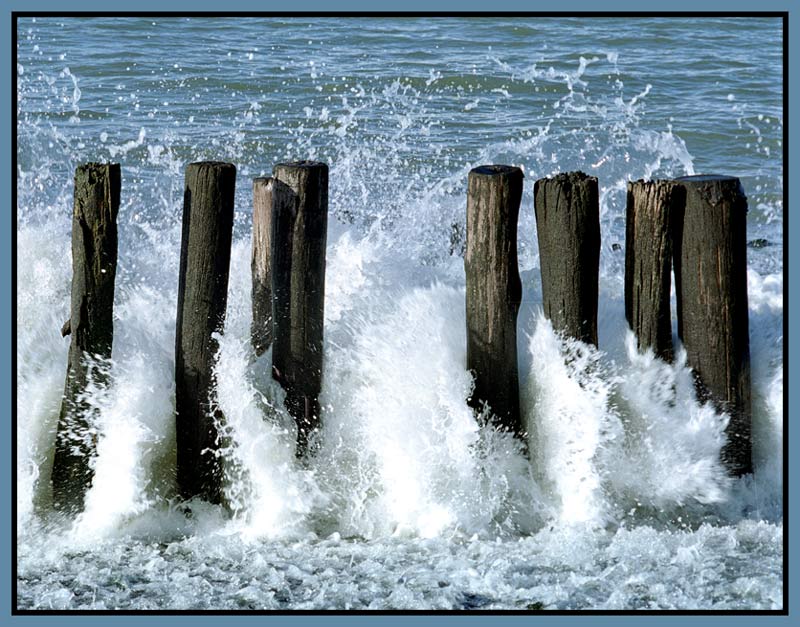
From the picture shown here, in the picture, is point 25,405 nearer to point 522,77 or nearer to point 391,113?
point 391,113

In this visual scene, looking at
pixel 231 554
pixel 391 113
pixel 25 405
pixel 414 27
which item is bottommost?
pixel 231 554

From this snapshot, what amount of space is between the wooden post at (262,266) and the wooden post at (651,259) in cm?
158

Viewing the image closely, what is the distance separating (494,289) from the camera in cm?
545

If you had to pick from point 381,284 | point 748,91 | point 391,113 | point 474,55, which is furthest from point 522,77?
point 381,284

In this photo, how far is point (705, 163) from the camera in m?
11.1

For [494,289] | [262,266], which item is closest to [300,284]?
[262,266]

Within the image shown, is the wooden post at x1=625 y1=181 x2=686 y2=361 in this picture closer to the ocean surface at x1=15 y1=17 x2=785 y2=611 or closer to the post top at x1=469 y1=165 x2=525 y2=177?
the ocean surface at x1=15 y1=17 x2=785 y2=611

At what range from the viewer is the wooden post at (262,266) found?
215 inches

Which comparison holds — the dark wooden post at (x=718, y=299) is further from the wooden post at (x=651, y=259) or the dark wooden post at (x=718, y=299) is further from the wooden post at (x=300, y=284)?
the wooden post at (x=300, y=284)

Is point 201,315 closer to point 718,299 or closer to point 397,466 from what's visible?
point 397,466

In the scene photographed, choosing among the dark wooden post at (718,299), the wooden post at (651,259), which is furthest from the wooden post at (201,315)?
the dark wooden post at (718,299)

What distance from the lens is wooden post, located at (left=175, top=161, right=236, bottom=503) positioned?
5406 mm

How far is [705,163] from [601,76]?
1.65 meters

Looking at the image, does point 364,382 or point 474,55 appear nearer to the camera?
point 364,382
